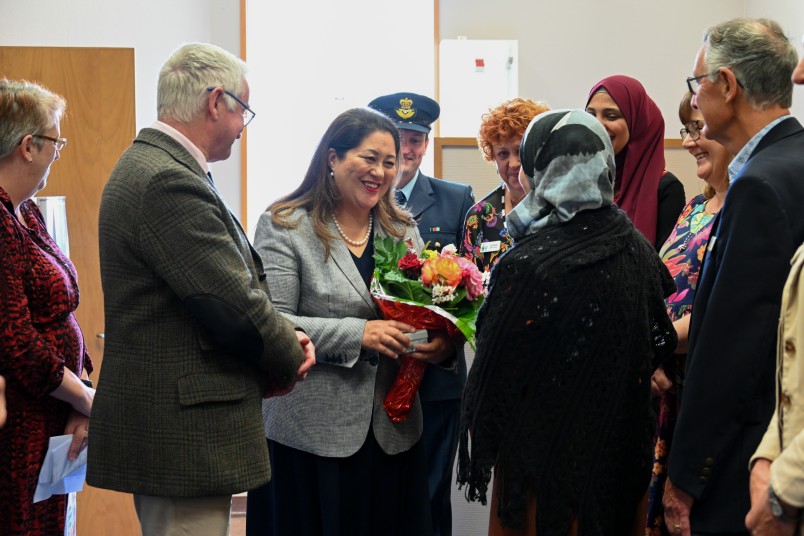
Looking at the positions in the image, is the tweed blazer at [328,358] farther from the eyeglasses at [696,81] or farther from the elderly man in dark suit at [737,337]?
the eyeglasses at [696,81]

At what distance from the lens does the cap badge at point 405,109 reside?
355 centimetres

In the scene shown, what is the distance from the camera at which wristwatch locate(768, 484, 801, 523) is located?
4.22 ft

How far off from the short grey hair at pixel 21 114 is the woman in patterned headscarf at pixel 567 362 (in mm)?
1384

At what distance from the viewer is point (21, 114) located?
7.51ft

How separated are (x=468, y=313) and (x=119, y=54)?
245cm

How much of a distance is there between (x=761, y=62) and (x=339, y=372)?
141 cm

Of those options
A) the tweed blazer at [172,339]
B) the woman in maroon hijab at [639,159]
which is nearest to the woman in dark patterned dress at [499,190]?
A: the woman in maroon hijab at [639,159]

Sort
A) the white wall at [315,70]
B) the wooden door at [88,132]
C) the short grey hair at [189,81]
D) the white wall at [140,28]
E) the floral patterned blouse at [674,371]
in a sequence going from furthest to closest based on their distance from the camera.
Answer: the white wall at [315,70]
the white wall at [140,28]
the wooden door at [88,132]
the floral patterned blouse at [674,371]
the short grey hair at [189,81]

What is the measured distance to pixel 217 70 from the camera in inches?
79.6

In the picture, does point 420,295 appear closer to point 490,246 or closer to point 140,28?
point 490,246

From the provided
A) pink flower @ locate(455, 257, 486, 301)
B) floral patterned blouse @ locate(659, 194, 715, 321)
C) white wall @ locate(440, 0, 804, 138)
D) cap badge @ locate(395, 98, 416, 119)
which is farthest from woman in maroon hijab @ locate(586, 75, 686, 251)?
white wall @ locate(440, 0, 804, 138)

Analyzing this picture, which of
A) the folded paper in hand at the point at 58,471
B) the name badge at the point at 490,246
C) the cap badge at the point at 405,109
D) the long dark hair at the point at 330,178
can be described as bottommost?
the folded paper in hand at the point at 58,471

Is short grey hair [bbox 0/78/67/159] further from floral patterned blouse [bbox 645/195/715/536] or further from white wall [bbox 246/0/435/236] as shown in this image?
white wall [bbox 246/0/435/236]

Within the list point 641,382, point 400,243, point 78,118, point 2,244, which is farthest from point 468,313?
point 78,118
